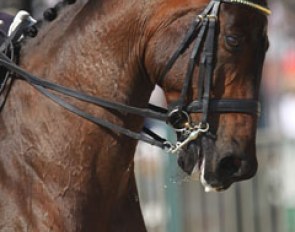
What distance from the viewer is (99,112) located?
3904 mm

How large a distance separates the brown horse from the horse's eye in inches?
0.9

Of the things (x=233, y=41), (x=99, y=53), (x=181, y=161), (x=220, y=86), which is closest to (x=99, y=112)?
(x=99, y=53)

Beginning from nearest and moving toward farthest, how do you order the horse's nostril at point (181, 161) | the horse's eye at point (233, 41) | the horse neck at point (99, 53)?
the horse's eye at point (233, 41) < the horse's nostril at point (181, 161) < the horse neck at point (99, 53)

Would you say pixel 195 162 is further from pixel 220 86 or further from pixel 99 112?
pixel 99 112

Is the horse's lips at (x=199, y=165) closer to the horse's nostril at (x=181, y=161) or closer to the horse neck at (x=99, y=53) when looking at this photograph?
the horse's nostril at (x=181, y=161)

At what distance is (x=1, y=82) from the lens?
13.4 ft

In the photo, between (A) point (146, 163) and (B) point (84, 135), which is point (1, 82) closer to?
(B) point (84, 135)

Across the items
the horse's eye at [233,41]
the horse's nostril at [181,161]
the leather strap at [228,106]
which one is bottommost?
the horse's nostril at [181,161]

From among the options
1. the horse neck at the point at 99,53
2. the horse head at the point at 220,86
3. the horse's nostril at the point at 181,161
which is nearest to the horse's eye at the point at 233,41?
the horse head at the point at 220,86

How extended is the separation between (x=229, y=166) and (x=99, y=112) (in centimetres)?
60

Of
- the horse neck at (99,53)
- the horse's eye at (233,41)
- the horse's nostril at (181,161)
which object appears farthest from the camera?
the horse neck at (99,53)

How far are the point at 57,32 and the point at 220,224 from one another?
5.17 meters

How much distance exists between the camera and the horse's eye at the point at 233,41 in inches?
144

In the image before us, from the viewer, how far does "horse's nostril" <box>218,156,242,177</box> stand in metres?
3.66
